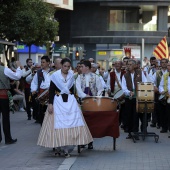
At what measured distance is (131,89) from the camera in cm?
1395

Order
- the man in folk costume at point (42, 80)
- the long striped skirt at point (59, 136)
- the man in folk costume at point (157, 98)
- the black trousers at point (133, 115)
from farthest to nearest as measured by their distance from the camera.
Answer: the man in folk costume at point (157, 98) < the man in folk costume at point (42, 80) < the black trousers at point (133, 115) < the long striped skirt at point (59, 136)

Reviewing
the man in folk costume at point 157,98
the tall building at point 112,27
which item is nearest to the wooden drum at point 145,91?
the man in folk costume at point 157,98

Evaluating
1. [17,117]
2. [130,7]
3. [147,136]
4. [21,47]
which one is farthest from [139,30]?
[147,136]

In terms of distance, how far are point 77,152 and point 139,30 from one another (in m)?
48.2

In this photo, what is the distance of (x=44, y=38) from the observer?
38.5m

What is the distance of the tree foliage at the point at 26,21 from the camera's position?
23172 mm

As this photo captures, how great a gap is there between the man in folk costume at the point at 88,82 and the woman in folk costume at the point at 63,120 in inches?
35.4

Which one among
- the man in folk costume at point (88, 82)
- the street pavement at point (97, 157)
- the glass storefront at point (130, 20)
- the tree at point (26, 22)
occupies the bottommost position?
the street pavement at point (97, 157)

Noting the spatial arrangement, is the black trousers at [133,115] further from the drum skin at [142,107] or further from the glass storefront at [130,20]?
the glass storefront at [130,20]

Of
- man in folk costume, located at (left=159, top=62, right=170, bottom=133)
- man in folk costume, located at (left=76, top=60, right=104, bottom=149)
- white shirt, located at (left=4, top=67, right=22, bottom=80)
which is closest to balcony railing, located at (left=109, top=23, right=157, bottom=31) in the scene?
man in folk costume, located at (left=159, top=62, right=170, bottom=133)

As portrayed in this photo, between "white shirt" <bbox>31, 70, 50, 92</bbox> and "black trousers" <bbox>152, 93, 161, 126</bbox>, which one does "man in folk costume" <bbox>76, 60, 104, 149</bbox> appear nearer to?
"white shirt" <bbox>31, 70, 50, 92</bbox>

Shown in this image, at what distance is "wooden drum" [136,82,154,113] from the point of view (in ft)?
43.6

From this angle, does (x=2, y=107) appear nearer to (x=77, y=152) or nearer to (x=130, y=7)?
(x=77, y=152)

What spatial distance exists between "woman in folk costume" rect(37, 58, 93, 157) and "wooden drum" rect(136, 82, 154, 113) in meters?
2.57
